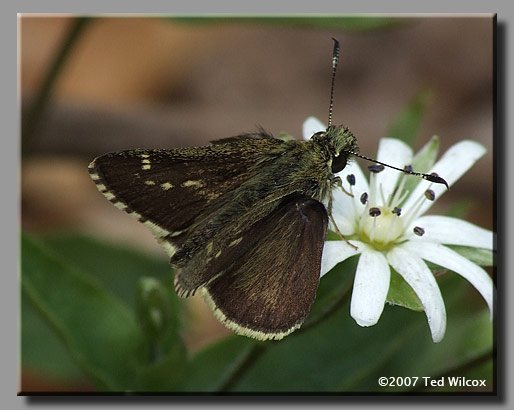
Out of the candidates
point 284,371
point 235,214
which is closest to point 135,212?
point 235,214

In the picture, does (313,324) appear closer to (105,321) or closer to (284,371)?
(284,371)

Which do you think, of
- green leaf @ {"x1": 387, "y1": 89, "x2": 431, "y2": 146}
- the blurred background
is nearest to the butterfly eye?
green leaf @ {"x1": 387, "y1": 89, "x2": 431, "y2": 146}

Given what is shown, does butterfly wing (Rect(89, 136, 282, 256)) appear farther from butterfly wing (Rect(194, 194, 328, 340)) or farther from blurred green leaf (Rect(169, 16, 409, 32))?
blurred green leaf (Rect(169, 16, 409, 32))

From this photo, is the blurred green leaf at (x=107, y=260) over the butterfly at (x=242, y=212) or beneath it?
beneath

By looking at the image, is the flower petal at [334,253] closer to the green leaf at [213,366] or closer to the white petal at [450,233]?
the white petal at [450,233]

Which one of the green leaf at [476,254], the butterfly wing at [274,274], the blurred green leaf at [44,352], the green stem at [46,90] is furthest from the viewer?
the green stem at [46,90]

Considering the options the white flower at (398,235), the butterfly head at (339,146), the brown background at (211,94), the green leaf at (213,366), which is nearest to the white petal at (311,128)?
the white flower at (398,235)
